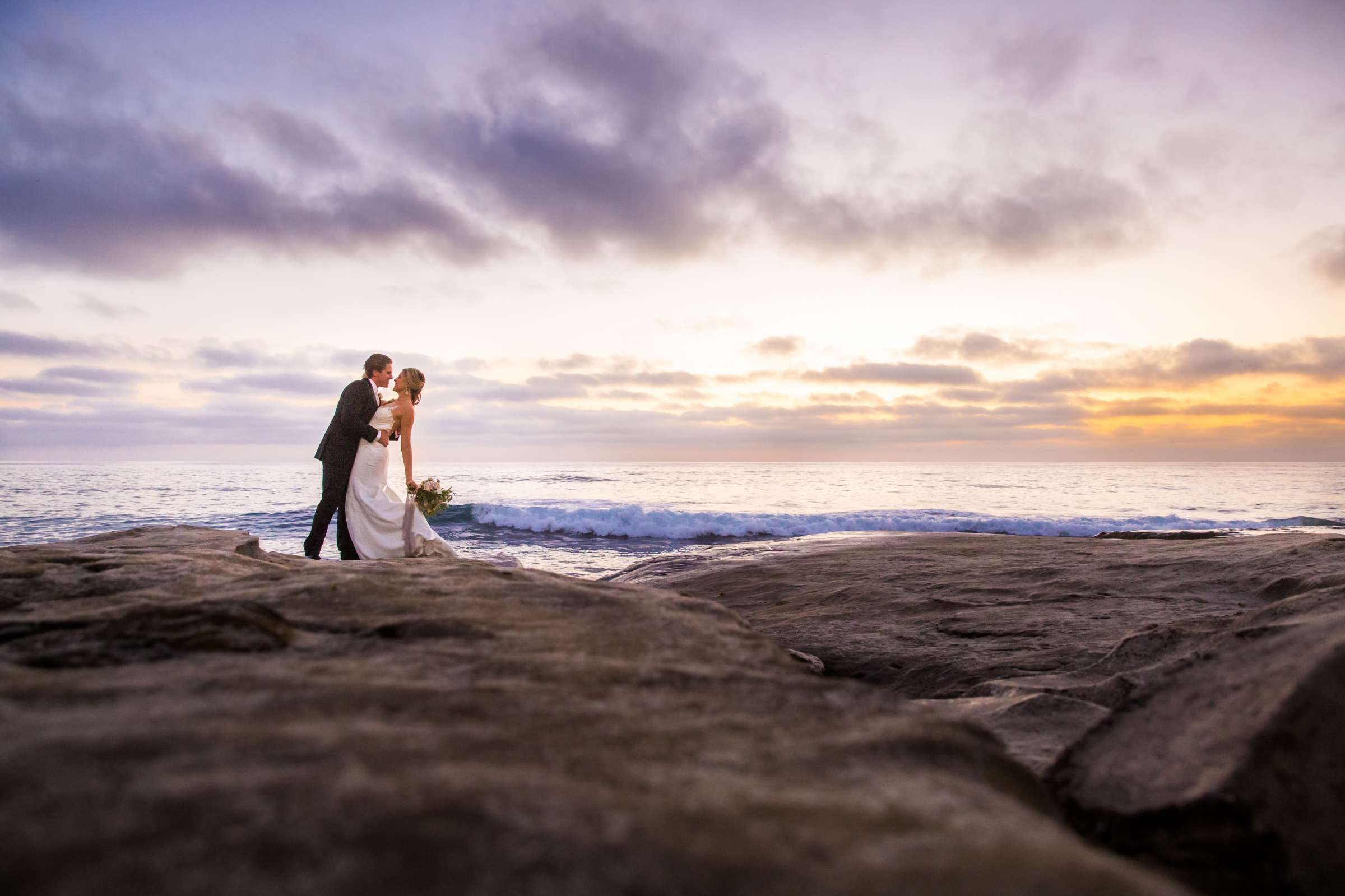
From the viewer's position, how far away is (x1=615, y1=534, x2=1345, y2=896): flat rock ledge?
1.03 m

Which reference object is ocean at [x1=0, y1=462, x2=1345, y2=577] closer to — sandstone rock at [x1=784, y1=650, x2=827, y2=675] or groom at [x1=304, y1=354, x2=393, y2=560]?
groom at [x1=304, y1=354, x2=393, y2=560]

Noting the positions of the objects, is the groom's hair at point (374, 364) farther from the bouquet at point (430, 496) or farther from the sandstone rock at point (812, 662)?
the sandstone rock at point (812, 662)

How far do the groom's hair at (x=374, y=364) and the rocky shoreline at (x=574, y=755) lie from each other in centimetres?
516

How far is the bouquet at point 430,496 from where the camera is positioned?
7.54 m

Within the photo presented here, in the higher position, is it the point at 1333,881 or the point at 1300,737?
the point at 1300,737

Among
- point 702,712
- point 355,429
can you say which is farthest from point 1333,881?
point 355,429

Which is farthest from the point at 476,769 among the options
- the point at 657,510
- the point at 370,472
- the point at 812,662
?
the point at 657,510

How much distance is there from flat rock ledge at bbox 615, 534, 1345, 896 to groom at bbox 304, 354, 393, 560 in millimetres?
3492

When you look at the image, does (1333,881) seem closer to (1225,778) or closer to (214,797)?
(1225,778)

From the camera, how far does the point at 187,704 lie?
101cm

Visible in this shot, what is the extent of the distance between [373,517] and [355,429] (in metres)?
0.94

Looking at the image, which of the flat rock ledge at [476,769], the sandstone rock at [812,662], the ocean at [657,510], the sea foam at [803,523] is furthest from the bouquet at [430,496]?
the sea foam at [803,523]

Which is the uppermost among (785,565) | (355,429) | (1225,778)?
(355,429)

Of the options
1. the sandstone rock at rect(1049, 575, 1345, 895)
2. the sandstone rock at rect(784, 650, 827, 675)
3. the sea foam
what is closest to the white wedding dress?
the sandstone rock at rect(784, 650, 827, 675)
